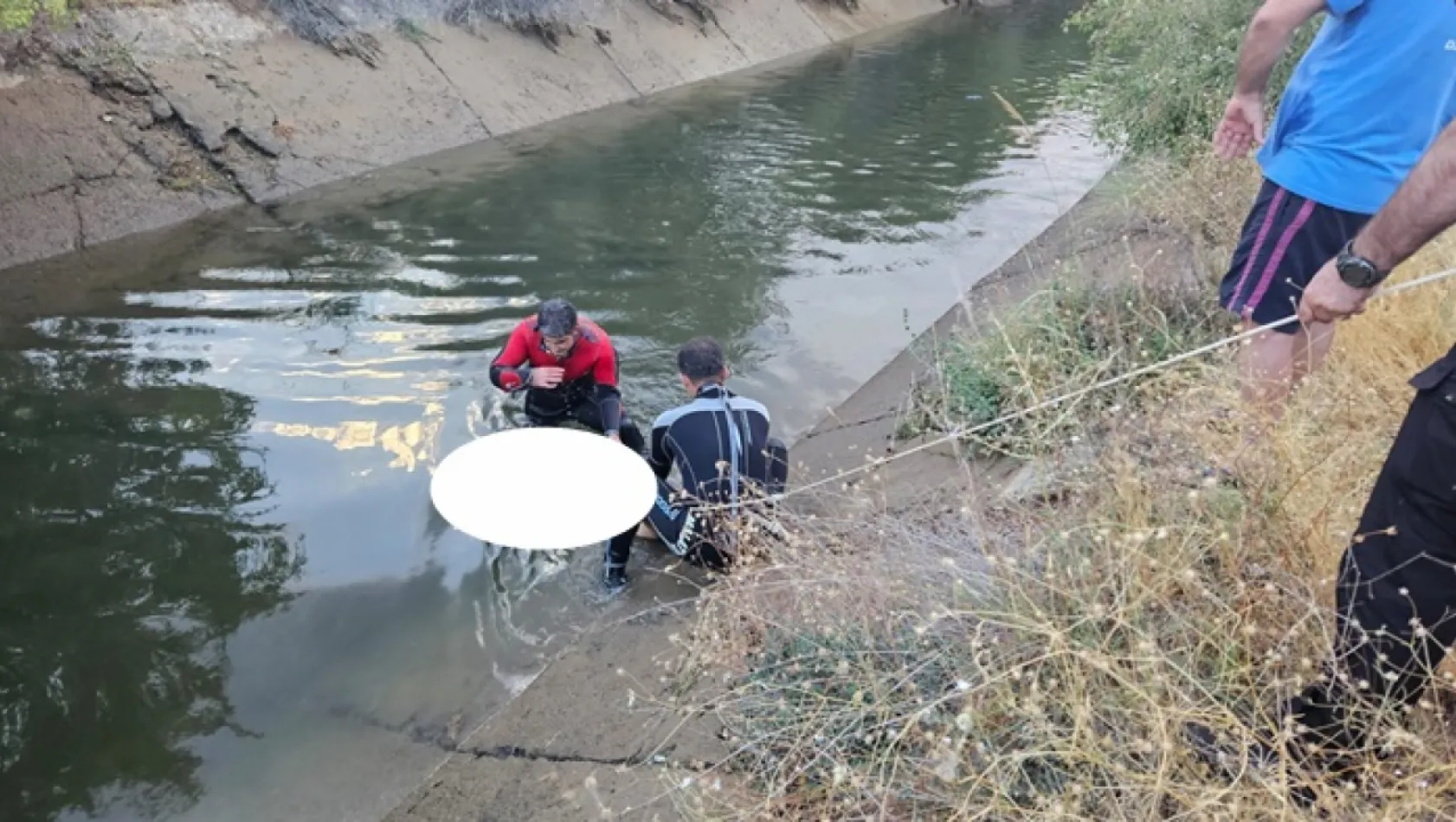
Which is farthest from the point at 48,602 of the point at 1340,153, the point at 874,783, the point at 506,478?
the point at 1340,153

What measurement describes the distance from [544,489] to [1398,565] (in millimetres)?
3169

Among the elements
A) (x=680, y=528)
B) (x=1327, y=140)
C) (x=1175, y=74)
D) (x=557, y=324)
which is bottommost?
(x=680, y=528)

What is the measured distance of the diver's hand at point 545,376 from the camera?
19.7 ft

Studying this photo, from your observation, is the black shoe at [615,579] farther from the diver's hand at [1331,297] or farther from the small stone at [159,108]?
the small stone at [159,108]

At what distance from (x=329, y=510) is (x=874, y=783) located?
396cm

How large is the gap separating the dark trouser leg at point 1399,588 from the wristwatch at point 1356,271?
0.37m

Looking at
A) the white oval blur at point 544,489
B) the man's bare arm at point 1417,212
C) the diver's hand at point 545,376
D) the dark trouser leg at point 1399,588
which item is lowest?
the diver's hand at point 545,376

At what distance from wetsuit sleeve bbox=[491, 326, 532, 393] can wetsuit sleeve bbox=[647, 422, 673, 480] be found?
1.11m

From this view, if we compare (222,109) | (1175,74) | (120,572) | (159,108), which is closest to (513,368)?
(120,572)

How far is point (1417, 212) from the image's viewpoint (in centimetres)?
230

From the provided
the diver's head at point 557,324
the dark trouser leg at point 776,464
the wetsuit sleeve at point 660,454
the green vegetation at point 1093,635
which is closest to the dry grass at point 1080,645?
the green vegetation at point 1093,635

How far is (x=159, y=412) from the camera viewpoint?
21.2ft

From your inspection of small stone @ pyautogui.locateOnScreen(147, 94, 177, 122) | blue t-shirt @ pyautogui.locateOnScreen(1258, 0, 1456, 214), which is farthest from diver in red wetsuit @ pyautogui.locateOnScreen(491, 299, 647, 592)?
small stone @ pyautogui.locateOnScreen(147, 94, 177, 122)

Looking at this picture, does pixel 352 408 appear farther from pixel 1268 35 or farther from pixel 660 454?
pixel 1268 35
